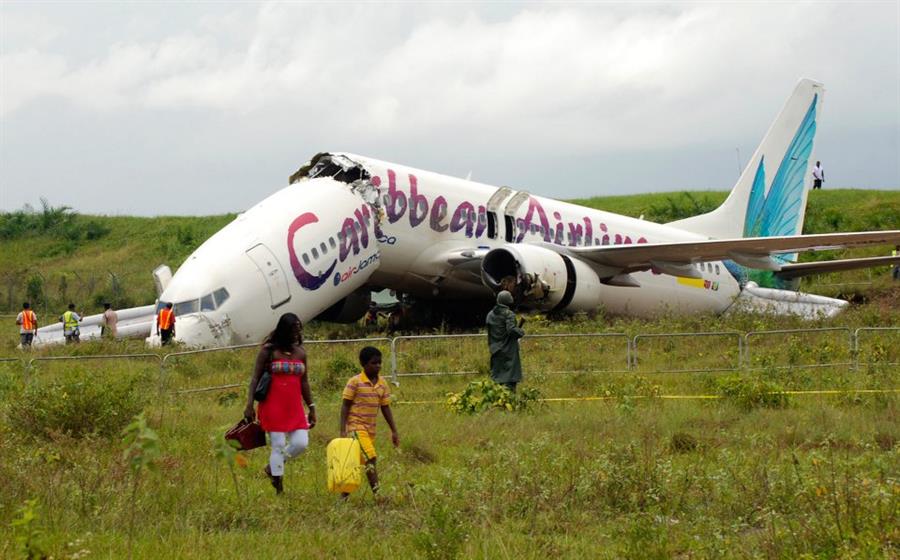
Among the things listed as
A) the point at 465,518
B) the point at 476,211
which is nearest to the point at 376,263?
the point at 476,211

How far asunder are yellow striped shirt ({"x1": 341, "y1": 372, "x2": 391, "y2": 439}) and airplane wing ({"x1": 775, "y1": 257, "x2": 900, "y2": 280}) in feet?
59.7

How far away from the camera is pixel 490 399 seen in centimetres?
1344

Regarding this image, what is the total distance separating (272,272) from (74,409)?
8.05 m

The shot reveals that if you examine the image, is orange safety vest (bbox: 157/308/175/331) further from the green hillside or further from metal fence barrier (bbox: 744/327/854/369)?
the green hillside

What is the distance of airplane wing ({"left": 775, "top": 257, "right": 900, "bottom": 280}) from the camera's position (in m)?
25.4

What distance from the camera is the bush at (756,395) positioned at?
531 inches

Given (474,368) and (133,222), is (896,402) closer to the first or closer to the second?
(474,368)

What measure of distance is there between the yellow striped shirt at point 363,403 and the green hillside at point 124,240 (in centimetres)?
3107

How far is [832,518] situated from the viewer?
22.5 feet

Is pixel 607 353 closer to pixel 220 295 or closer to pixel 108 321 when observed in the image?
pixel 220 295

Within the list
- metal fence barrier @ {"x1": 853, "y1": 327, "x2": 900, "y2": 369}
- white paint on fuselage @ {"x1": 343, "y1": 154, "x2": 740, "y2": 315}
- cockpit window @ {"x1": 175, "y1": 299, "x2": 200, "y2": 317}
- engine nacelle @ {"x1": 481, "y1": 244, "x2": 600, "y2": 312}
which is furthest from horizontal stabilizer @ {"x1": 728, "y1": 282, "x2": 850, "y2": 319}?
cockpit window @ {"x1": 175, "y1": 299, "x2": 200, "y2": 317}

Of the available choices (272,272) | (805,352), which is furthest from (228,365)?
(805,352)

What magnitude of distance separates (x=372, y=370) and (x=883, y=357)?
10.7 m

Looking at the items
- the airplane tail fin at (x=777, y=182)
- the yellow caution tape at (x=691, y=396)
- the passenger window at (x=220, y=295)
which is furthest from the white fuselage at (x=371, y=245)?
the yellow caution tape at (x=691, y=396)
